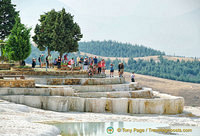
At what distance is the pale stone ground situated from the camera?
1627 centimetres

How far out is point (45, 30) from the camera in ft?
159

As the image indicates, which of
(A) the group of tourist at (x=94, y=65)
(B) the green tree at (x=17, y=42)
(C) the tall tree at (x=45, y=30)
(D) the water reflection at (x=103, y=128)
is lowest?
(D) the water reflection at (x=103, y=128)

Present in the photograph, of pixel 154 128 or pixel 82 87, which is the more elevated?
pixel 82 87

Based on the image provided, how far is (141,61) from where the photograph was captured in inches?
5969

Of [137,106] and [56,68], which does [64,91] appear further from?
[56,68]

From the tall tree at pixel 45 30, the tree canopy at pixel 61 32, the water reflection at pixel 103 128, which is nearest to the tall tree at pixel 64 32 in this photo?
the tree canopy at pixel 61 32

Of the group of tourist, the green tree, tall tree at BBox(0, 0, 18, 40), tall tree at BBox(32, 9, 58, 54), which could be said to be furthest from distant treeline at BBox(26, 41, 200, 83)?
the green tree

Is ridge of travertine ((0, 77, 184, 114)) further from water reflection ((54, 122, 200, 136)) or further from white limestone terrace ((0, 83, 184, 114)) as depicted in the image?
water reflection ((54, 122, 200, 136))

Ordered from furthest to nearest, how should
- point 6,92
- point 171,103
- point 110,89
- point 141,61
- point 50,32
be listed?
point 141,61 < point 50,32 < point 110,89 < point 171,103 < point 6,92

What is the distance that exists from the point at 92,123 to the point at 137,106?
634 centimetres

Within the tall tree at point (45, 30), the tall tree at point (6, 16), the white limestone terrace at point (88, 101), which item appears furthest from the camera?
the tall tree at point (6, 16)

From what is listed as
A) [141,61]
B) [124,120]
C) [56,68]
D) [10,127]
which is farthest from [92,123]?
[141,61]

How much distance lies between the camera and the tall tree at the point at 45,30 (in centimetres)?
4681

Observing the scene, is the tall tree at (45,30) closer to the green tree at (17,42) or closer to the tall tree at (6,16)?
the tall tree at (6,16)
